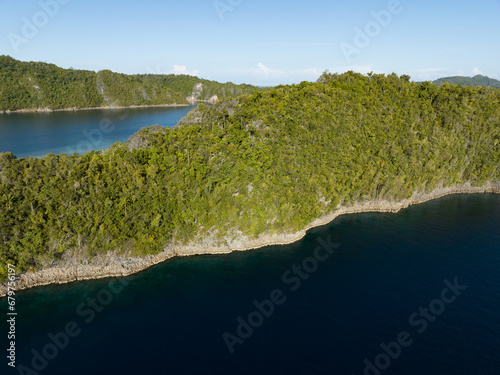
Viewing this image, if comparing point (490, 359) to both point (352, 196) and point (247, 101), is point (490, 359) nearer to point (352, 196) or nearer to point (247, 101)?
point (352, 196)

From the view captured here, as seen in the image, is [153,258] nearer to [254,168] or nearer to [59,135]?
[254,168]

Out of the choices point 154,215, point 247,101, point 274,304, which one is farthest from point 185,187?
point 247,101

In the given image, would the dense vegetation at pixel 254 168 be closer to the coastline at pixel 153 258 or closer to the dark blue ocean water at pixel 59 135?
the coastline at pixel 153 258

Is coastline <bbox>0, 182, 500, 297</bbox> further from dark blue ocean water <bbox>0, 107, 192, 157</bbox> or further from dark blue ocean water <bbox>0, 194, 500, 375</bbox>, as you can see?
dark blue ocean water <bbox>0, 107, 192, 157</bbox>

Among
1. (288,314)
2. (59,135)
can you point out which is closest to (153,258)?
(288,314)

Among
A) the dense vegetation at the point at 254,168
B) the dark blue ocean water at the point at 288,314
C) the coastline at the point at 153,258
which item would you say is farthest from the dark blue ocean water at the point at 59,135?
the dark blue ocean water at the point at 288,314

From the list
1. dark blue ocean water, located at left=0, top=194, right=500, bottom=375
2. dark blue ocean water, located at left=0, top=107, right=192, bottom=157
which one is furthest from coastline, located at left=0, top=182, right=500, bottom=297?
dark blue ocean water, located at left=0, top=107, right=192, bottom=157

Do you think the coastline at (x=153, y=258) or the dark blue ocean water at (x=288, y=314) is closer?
the dark blue ocean water at (x=288, y=314)
